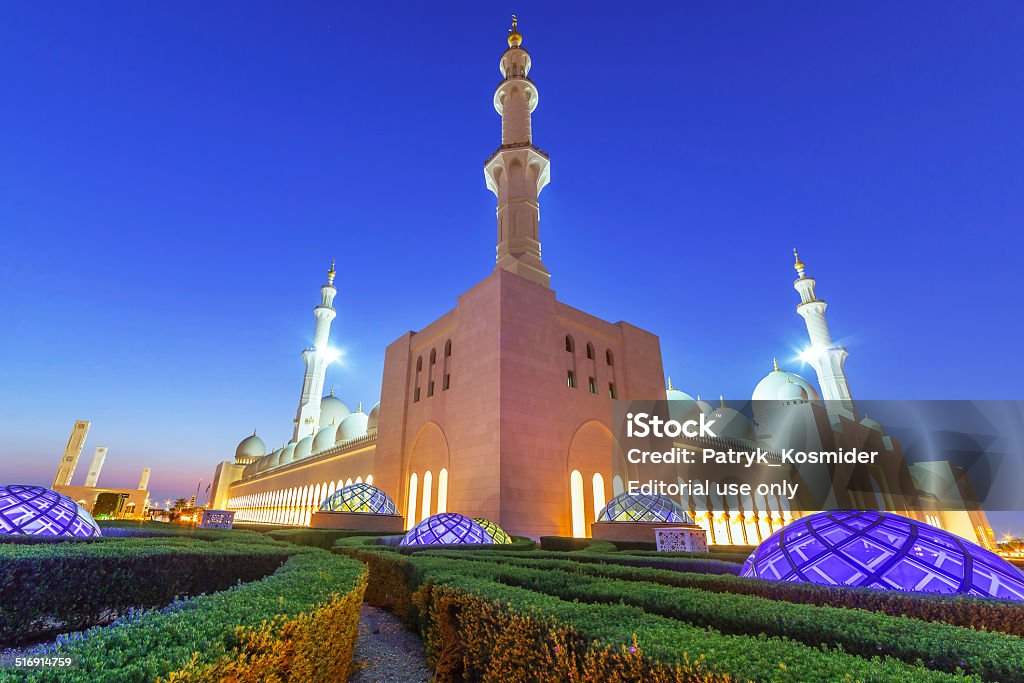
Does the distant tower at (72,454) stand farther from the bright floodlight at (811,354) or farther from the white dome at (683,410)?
the bright floodlight at (811,354)

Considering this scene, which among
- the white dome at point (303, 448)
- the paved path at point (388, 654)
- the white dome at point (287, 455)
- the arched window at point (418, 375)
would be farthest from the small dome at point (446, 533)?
the white dome at point (287, 455)

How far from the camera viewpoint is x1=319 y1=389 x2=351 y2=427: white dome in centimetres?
3972

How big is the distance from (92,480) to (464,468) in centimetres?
5527

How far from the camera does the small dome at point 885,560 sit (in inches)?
150

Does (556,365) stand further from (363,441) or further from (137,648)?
(137,648)

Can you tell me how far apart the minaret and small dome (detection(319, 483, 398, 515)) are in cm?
1006

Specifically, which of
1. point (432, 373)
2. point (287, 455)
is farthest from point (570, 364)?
point (287, 455)

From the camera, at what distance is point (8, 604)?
165 inches

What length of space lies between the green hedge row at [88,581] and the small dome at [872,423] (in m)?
39.5

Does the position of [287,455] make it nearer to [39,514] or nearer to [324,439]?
[324,439]

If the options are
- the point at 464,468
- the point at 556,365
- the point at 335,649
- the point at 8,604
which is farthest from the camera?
the point at 556,365

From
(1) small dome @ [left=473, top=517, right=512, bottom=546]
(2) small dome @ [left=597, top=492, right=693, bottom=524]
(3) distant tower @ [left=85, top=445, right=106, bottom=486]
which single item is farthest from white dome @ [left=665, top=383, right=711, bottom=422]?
(3) distant tower @ [left=85, top=445, right=106, bottom=486]

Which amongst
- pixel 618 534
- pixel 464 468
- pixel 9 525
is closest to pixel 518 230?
pixel 464 468

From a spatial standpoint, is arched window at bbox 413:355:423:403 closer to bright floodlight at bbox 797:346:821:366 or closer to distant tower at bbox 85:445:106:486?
bright floodlight at bbox 797:346:821:366
